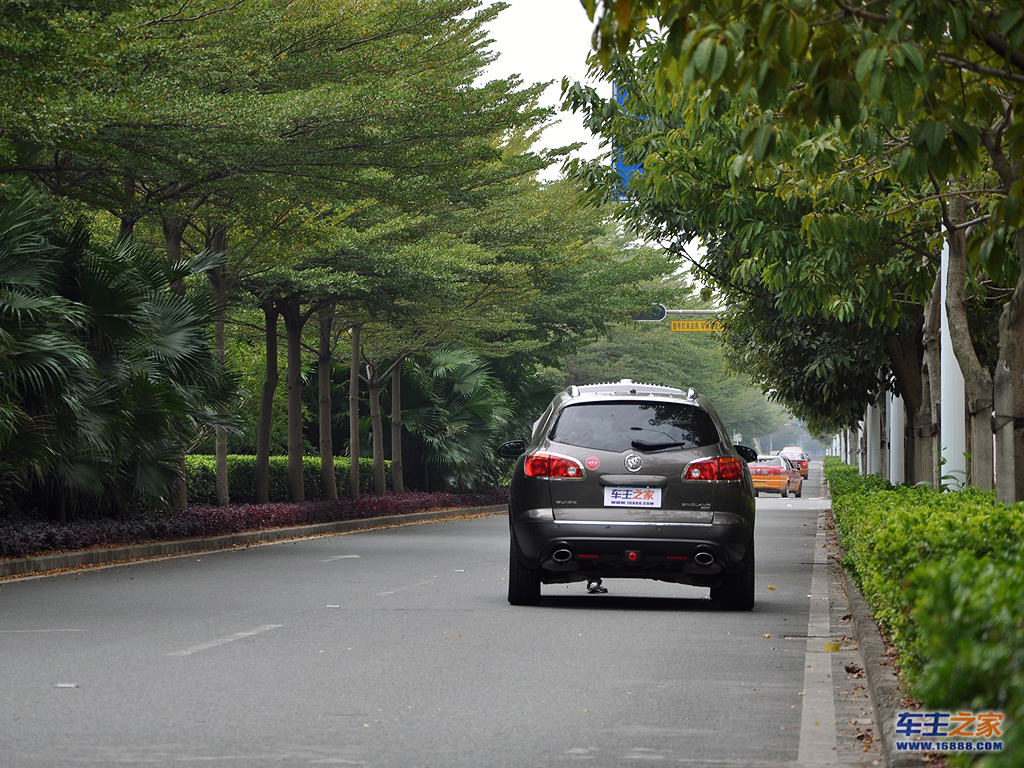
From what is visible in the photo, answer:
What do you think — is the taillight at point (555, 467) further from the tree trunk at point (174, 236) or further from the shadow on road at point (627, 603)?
the tree trunk at point (174, 236)

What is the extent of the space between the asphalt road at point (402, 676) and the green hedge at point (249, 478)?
9.60 m

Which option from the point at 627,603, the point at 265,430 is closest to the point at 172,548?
the point at 265,430

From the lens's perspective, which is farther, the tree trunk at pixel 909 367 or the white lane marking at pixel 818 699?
the tree trunk at pixel 909 367

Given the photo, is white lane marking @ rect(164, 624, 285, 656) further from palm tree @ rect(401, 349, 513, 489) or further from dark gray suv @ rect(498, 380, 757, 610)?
palm tree @ rect(401, 349, 513, 489)

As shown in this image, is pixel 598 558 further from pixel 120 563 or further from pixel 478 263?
pixel 478 263

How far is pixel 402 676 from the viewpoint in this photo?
8211 mm

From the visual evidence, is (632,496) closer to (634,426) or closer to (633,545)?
(633,545)

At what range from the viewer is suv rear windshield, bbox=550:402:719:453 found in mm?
11570

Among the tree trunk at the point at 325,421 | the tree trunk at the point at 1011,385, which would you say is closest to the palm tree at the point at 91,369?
the tree trunk at the point at 325,421

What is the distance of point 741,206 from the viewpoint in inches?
579

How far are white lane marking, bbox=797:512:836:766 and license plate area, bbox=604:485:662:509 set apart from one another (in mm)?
1497

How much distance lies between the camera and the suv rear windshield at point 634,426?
11.6m

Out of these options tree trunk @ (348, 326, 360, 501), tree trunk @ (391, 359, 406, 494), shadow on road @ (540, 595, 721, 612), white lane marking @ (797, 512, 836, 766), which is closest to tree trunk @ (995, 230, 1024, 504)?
white lane marking @ (797, 512, 836, 766)

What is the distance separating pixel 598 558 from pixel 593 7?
5.98 metres
